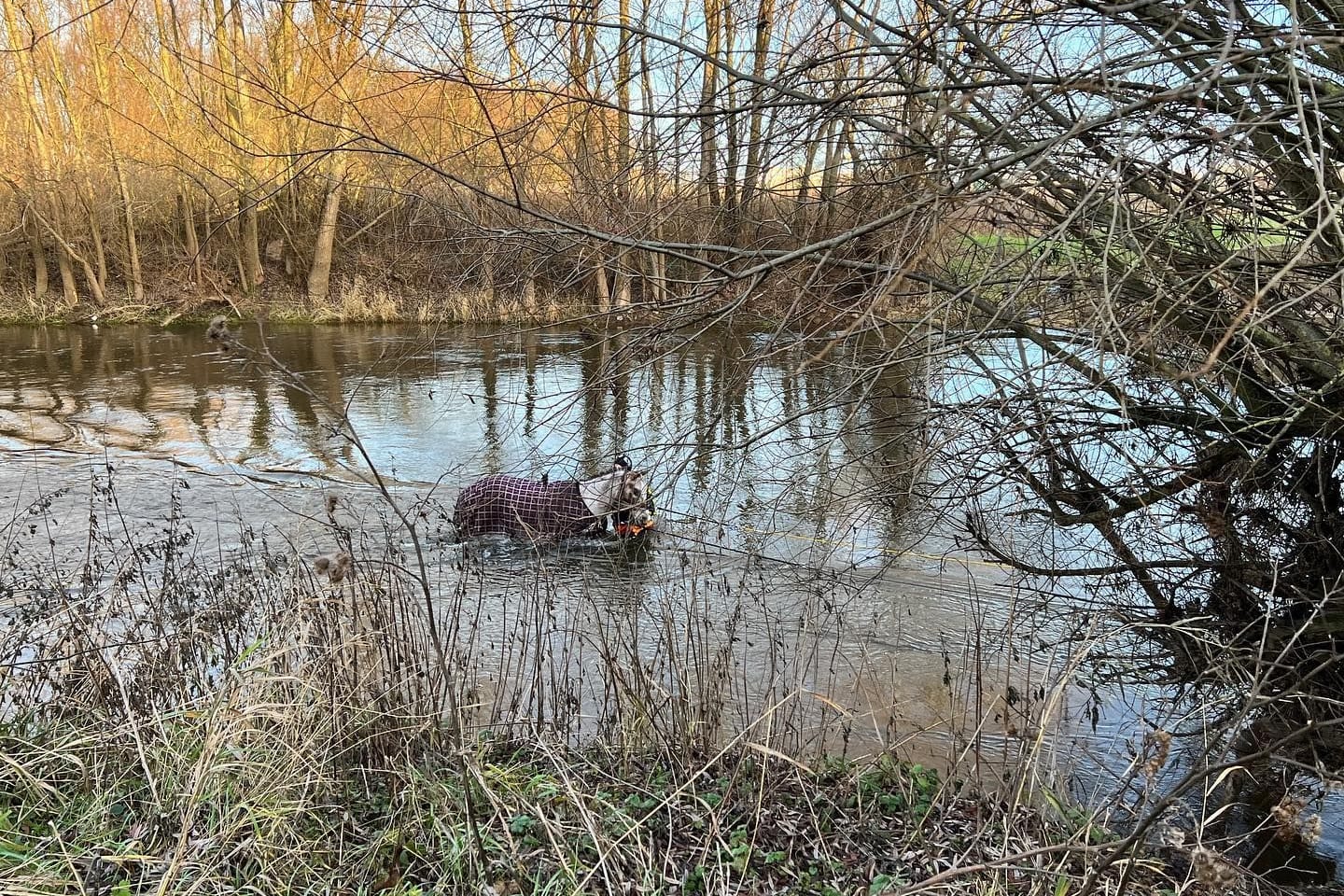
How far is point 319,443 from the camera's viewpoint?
12219 millimetres

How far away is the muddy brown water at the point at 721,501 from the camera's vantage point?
14.1 ft

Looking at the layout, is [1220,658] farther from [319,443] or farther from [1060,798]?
[319,443]

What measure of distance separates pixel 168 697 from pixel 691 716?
2.20 meters

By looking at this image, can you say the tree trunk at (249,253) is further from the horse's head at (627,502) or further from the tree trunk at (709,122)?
the tree trunk at (709,122)

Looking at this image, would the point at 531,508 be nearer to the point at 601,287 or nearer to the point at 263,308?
the point at 601,287

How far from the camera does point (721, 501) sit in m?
7.22

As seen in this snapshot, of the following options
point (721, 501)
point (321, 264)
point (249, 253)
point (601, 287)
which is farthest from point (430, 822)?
point (249, 253)

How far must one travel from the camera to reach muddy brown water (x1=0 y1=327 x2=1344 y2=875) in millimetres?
4305

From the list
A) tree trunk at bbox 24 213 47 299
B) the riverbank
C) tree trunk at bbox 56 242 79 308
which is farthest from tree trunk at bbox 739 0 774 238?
tree trunk at bbox 24 213 47 299

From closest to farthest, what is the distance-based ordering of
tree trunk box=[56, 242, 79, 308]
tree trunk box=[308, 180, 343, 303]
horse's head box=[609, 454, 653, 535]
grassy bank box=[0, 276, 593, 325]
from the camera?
horse's head box=[609, 454, 653, 535] < grassy bank box=[0, 276, 593, 325] < tree trunk box=[56, 242, 79, 308] < tree trunk box=[308, 180, 343, 303]

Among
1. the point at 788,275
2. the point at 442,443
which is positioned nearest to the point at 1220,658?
the point at 788,275

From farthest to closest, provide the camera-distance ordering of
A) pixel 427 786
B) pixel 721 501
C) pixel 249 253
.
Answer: pixel 249 253 → pixel 721 501 → pixel 427 786

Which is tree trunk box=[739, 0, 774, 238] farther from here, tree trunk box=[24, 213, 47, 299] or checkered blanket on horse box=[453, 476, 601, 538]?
tree trunk box=[24, 213, 47, 299]

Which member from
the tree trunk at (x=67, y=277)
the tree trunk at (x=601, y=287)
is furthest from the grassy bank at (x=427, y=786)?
the tree trunk at (x=67, y=277)
